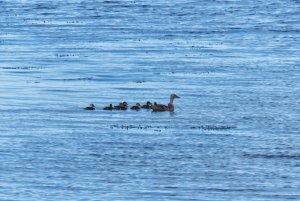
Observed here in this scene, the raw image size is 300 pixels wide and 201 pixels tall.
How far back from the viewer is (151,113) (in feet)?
93.1

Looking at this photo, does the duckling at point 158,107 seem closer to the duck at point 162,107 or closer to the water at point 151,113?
the duck at point 162,107

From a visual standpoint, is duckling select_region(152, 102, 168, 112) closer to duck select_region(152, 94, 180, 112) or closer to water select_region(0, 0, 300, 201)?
duck select_region(152, 94, 180, 112)

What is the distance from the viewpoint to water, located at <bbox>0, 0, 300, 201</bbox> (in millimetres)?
21000

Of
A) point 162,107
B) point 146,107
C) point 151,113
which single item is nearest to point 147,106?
point 146,107

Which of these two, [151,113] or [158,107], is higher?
[158,107]

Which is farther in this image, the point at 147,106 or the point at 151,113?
the point at 147,106

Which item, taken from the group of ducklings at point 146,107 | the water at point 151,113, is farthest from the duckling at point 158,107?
the water at point 151,113

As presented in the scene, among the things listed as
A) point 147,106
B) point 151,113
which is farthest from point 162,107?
point 147,106

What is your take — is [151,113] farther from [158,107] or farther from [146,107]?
[146,107]

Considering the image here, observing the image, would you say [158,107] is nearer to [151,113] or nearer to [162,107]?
[162,107]

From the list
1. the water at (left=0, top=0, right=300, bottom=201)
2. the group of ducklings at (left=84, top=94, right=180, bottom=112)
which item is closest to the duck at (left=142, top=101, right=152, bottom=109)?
the group of ducklings at (left=84, top=94, right=180, bottom=112)

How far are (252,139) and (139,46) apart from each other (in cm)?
1887

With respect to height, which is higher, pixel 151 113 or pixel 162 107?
pixel 162 107

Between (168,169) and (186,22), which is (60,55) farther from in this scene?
(168,169)
